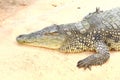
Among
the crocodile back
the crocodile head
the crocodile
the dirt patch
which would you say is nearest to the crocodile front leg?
the crocodile

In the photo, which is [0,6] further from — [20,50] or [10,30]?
[20,50]

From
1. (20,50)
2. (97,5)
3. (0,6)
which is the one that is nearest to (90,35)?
(20,50)

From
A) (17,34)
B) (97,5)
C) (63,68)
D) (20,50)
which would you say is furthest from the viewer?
(97,5)

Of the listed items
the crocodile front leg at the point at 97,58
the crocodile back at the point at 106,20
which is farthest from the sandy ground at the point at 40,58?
the crocodile back at the point at 106,20

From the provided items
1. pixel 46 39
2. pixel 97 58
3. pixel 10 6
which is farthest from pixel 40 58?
pixel 10 6

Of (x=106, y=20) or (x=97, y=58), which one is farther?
(x=106, y=20)

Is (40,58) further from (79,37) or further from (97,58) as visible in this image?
(97,58)

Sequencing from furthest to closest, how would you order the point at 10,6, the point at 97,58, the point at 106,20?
the point at 10,6 → the point at 106,20 → the point at 97,58
